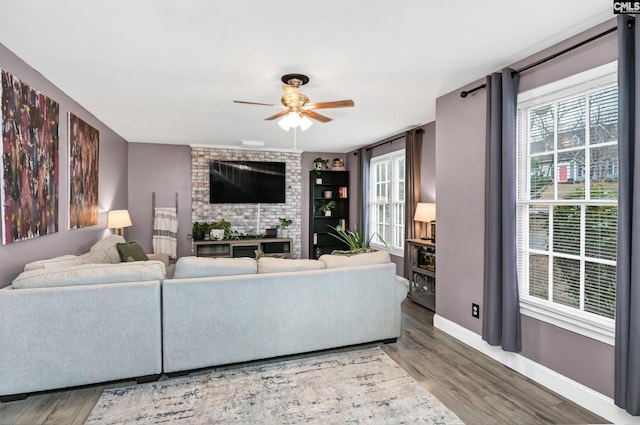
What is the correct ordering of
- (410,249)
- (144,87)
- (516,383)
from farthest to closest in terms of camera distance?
(410,249), (144,87), (516,383)

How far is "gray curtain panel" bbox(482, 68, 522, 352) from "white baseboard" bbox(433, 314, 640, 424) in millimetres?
140

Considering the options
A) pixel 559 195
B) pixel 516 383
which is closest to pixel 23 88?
pixel 559 195

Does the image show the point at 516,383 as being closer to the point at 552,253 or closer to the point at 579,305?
the point at 579,305

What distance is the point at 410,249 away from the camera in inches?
191

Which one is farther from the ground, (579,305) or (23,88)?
(23,88)

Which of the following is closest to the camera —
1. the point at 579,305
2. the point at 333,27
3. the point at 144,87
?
the point at 333,27

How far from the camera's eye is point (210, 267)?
283cm

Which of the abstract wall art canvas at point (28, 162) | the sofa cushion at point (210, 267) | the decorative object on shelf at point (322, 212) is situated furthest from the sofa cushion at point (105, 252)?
the decorative object on shelf at point (322, 212)

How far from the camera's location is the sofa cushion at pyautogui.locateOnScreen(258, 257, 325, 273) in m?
2.97

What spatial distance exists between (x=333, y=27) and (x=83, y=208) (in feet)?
11.7

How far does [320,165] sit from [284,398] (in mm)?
5583

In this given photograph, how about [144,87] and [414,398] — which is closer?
[414,398]

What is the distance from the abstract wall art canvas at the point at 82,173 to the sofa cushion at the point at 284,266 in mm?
2309

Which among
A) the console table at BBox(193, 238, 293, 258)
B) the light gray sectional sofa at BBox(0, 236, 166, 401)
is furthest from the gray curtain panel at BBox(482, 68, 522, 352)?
the console table at BBox(193, 238, 293, 258)
